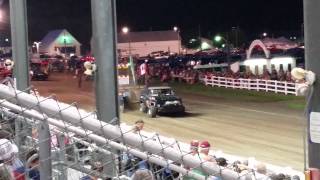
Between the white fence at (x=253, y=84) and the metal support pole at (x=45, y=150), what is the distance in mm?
36821

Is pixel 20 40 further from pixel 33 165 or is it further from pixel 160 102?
pixel 160 102

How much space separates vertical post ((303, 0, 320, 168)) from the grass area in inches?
1125

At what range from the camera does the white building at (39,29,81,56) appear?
4210 inches

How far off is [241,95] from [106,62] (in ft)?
109

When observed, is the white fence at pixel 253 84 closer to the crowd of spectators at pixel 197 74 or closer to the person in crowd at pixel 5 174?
the crowd of spectators at pixel 197 74

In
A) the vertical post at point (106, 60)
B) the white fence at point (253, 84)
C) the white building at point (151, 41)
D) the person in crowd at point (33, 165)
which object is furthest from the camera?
the white building at point (151, 41)

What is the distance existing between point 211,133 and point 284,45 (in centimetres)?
4756

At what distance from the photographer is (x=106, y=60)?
10.3 metres

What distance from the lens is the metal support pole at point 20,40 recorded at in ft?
50.9

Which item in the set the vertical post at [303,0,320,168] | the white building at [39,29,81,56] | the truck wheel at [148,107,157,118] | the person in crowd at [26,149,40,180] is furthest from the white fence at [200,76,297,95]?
the white building at [39,29,81,56]

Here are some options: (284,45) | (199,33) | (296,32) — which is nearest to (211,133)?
(284,45)

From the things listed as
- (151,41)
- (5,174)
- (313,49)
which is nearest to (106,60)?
(313,49)

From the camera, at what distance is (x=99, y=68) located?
34.0 feet

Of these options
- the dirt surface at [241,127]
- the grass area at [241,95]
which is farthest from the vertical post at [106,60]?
the grass area at [241,95]
